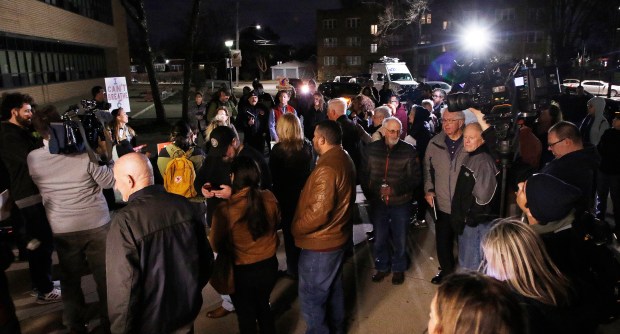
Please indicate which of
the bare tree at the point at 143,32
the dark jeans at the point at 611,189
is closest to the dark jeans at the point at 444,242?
the dark jeans at the point at 611,189

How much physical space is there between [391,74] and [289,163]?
2421 centimetres

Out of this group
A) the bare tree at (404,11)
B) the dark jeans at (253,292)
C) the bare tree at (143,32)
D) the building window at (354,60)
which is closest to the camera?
the dark jeans at (253,292)

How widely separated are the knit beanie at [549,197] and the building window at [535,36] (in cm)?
5277

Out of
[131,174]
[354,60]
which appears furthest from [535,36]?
[131,174]

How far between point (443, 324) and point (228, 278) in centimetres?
197

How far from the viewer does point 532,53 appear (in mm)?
49062

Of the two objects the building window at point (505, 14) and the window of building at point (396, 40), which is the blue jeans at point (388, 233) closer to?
the building window at point (505, 14)

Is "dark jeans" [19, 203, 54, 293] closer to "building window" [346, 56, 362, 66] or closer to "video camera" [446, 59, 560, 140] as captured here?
"video camera" [446, 59, 560, 140]

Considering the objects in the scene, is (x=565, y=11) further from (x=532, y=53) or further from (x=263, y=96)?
(x=263, y=96)

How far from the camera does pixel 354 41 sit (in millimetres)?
61188

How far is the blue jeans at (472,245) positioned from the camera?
4.25 metres

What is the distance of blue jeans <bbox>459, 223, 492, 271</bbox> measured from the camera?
4254 millimetres

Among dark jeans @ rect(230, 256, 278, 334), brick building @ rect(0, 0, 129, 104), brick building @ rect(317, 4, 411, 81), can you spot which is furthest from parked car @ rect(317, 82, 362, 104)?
brick building @ rect(317, 4, 411, 81)

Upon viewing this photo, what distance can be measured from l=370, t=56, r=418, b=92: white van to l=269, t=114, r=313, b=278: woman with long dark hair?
2263 cm
